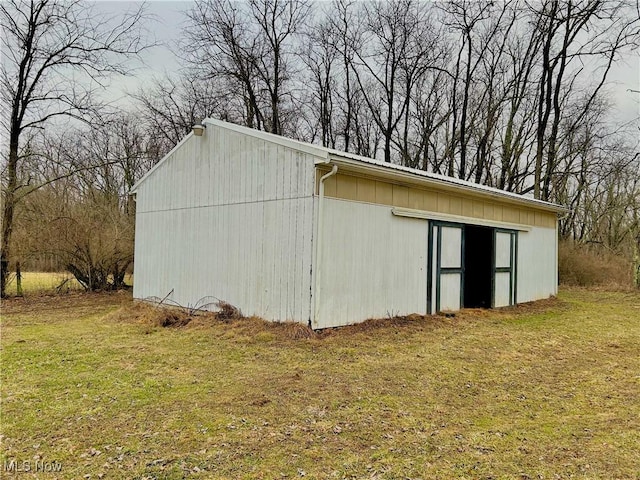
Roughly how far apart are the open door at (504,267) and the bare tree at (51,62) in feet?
35.4

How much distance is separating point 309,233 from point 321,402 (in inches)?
119

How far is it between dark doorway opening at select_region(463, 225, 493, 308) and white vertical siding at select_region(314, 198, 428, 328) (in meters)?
2.59

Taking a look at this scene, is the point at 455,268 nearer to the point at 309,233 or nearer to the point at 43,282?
the point at 309,233

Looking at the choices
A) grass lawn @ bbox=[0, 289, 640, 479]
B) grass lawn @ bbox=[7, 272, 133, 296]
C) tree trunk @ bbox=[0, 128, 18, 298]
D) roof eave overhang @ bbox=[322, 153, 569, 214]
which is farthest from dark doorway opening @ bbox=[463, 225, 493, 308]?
tree trunk @ bbox=[0, 128, 18, 298]

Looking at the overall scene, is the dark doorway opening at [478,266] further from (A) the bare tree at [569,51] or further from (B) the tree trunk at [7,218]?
(B) the tree trunk at [7,218]

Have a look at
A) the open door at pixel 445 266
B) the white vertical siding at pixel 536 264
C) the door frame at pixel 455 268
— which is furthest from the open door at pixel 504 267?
the open door at pixel 445 266

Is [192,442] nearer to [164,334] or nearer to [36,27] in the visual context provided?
[164,334]

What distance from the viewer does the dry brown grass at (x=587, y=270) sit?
53.6 ft

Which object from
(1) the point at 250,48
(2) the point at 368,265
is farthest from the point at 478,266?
(1) the point at 250,48

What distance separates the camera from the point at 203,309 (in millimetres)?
8297

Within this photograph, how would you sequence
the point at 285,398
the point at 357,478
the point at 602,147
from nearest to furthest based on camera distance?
the point at 357,478, the point at 285,398, the point at 602,147

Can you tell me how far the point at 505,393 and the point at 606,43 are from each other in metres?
17.5

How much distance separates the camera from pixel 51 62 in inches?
467

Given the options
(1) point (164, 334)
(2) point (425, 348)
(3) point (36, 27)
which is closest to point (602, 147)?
(2) point (425, 348)
